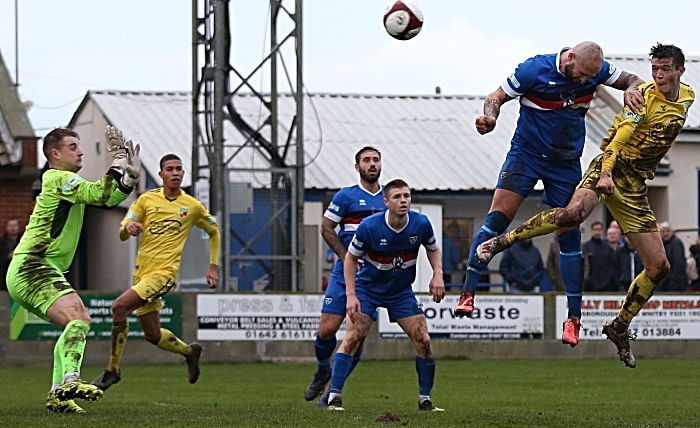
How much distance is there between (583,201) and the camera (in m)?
11.6

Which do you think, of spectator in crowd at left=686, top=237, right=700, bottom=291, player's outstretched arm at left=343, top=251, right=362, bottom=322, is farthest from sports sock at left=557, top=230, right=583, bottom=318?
spectator in crowd at left=686, top=237, right=700, bottom=291

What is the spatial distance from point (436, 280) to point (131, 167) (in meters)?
3.24

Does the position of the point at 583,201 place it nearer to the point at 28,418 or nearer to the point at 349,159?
the point at 28,418

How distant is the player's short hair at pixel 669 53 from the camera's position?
11641 millimetres

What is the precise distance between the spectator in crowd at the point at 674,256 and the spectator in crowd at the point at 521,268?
2.34 metres

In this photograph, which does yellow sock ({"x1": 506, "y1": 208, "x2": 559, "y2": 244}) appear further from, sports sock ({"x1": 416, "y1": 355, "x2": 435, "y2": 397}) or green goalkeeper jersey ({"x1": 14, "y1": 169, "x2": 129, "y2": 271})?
green goalkeeper jersey ({"x1": 14, "y1": 169, "x2": 129, "y2": 271})

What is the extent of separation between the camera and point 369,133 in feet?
112

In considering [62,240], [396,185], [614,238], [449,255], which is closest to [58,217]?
[62,240]

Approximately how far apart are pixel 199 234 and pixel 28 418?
13374 mm

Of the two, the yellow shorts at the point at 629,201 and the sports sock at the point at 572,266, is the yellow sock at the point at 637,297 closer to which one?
the sports sock at the point at 572,266

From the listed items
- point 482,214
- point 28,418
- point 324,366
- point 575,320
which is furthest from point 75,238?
point 482,214

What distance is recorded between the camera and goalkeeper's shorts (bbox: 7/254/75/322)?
11.2 m

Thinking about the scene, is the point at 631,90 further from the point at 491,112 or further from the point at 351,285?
the point at 351,285

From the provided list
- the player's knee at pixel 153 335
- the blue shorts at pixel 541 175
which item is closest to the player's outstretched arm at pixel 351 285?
the blue shorts at pixel 541 175
